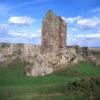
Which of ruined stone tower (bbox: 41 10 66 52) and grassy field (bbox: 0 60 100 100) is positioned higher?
ruined stone tower (bbox: 41 10 66 52)

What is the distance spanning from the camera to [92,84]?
2519 centimetres

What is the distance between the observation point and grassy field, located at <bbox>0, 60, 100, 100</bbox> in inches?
916

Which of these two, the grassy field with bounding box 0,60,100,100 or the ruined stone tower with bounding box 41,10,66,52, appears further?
the ruined stone tower with bounding box 41,10,66,52

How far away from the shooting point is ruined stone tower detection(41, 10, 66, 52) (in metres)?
36.3

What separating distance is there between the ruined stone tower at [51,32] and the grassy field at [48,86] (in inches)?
169

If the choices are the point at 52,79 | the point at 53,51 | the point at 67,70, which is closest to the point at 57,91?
the point at 52,79

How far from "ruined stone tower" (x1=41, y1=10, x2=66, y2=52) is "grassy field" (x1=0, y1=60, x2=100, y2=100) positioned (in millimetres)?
4280

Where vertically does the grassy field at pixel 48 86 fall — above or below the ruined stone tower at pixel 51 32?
below

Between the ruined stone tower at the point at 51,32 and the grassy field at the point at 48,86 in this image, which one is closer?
the grassy field at the point at 48,86

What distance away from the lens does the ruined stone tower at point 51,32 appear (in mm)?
36312

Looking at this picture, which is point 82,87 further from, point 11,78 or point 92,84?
point 11,78

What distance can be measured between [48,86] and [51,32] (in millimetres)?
11360

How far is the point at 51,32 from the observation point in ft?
120

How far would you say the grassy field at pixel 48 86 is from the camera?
23.3m
